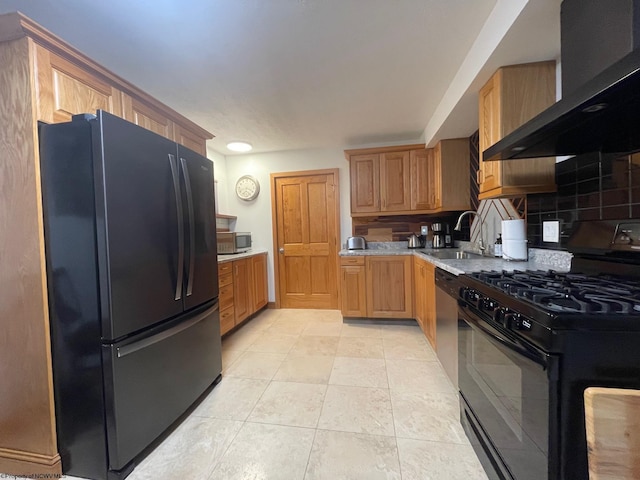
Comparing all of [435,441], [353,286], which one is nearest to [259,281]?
[353,286]

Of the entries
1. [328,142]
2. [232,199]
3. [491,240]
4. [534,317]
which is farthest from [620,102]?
[232,199]

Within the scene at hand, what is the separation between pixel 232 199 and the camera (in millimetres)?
4211

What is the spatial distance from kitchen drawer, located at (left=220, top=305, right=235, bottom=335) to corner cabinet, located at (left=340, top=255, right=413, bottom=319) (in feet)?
4.22

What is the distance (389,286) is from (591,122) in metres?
2.35

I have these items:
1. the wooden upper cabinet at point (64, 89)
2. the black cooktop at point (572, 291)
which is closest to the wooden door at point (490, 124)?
the black cooktop at point (572, 291)

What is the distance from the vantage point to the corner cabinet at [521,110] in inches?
64.5

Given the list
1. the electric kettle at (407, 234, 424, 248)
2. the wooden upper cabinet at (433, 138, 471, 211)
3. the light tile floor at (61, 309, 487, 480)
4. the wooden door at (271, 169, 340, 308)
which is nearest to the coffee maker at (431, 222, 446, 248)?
the electric kettle at (407, 234, 424, 248)

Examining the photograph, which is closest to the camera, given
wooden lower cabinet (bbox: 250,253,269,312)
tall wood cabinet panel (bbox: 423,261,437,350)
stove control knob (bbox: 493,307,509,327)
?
stove control knob (bbox: 493,307,509,327)

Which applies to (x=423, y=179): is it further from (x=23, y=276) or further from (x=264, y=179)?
(x=23, y=276)

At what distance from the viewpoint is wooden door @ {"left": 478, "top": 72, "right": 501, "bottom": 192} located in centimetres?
170

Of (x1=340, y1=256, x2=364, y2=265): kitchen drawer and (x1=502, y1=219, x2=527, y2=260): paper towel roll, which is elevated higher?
(x1=502, y1=219, x2=527, y2=260): paper towel roll

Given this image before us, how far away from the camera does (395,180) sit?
3367mm

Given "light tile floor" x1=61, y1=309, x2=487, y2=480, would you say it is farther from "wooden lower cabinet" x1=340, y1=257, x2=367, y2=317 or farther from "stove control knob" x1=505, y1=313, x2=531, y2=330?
"stove control knob" x1=505, y1=313, x2=531, y2=330

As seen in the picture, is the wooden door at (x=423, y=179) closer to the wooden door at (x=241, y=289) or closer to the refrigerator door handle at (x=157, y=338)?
the wooden door at (x=241, y=289)
